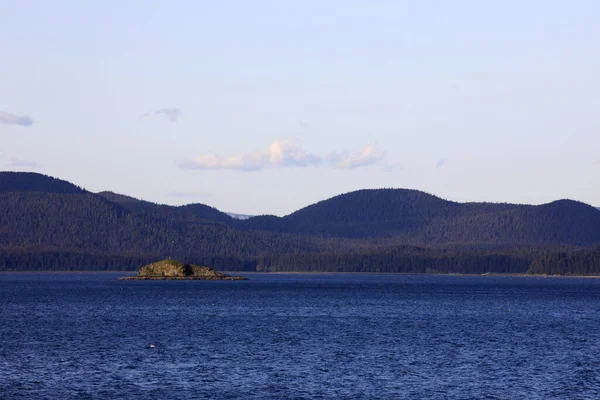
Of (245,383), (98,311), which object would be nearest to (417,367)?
(245,383)

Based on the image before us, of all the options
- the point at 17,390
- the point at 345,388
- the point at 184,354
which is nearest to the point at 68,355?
the point at 184,354

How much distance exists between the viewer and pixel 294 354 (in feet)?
292

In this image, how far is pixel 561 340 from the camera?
106m

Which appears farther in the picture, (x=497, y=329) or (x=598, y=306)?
(x=598, y=306)

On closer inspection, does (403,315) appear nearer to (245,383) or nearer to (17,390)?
(245,383)

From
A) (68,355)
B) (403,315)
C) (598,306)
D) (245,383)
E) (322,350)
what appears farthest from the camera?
(598,306)

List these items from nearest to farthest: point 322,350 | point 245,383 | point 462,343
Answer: point 245,383 → point 322,350 → point 462,343

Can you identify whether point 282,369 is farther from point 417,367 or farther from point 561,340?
point 561,340

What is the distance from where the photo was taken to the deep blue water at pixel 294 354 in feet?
226

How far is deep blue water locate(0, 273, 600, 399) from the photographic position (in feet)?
226

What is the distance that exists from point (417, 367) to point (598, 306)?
113899mm

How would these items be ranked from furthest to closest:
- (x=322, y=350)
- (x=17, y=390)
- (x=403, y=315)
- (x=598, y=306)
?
(x=598, y=306) < (x=403, y=315) < (x=322, y=350) < (x=17, y=390)

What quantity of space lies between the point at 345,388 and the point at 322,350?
22.7 m

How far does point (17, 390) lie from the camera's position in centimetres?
6650
